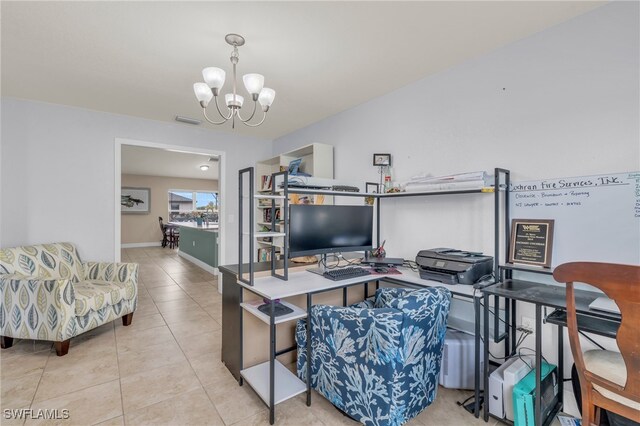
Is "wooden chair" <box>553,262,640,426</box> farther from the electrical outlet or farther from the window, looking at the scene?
the window

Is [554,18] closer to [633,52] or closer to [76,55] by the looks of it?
[633,52]

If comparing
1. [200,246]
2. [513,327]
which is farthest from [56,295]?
[200,246]

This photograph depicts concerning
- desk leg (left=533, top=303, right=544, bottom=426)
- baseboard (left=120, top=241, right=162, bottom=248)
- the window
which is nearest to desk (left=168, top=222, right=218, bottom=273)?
baseboard (left=120, top=241, right=162, bottom=248)

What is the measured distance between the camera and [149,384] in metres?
2.08

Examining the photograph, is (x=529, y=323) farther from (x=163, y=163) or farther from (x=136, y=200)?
(x=136, y=200)

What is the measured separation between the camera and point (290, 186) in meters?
2.26

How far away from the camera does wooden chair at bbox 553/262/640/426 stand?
40.7 inches

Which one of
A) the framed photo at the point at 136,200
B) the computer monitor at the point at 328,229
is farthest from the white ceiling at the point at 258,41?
the framed photo at the point at 136,200

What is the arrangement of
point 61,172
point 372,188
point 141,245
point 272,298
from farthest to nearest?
point 141,245 < point 61,172 < point 372,188 < point 272,298

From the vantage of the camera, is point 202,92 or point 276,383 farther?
point 202,92

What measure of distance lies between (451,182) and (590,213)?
803 millimetres

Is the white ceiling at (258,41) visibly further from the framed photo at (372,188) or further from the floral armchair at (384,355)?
the floral armchair at (384,355)

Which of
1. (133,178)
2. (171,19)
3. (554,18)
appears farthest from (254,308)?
(133,178)

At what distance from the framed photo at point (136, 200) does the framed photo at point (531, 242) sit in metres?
10.3
